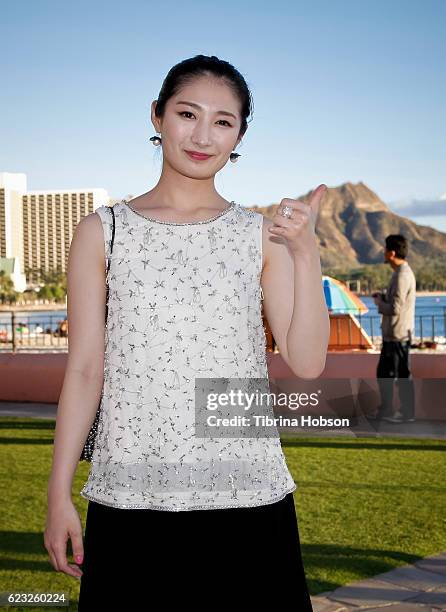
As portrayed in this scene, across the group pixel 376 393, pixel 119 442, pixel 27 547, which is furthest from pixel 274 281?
pixel 376 393

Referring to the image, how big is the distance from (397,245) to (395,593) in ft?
14.1

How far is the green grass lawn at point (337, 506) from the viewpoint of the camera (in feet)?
13.4

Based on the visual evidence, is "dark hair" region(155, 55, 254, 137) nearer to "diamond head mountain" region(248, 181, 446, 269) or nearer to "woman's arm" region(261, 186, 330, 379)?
"woman's arm" region(261, 186, 330, 379)

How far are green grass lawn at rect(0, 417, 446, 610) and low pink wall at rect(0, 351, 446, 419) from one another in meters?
1.64

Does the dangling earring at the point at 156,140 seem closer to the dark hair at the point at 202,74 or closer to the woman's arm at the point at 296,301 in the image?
the dark hair at the point at 202,74

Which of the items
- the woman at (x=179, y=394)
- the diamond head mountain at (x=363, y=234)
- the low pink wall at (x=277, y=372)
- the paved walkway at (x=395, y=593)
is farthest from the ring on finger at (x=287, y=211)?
the diamond head mountain at (x=363, y=234)

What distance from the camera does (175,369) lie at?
4.97 ft

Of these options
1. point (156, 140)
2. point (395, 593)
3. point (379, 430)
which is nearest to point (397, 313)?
point (379, 430)

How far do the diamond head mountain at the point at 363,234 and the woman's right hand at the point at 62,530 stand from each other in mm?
133142

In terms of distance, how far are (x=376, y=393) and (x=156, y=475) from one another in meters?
7.77

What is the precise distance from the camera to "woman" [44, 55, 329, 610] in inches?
58.9

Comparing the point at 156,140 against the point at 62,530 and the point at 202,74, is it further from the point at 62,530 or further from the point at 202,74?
the point at 62,530

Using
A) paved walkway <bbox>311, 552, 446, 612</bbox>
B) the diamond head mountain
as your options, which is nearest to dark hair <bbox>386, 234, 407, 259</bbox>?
paved walkway <bbox>311, 552, 446, 612</bbox>

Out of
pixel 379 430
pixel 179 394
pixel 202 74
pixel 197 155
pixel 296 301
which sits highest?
pixel 202 74
